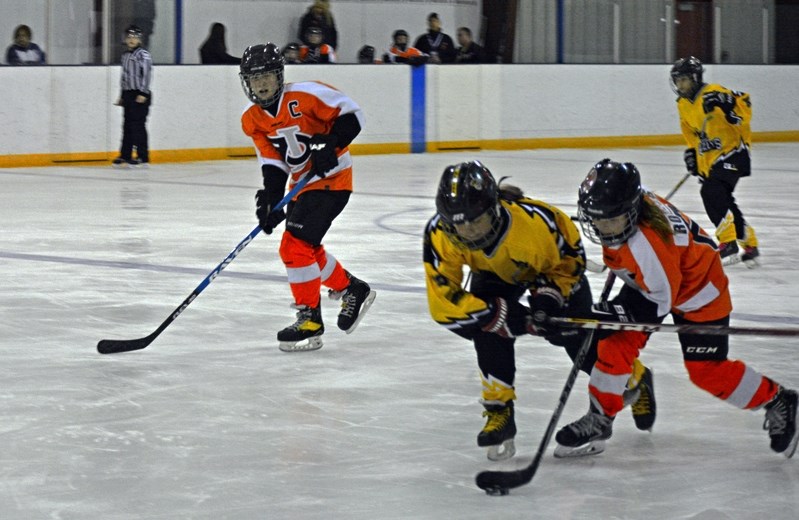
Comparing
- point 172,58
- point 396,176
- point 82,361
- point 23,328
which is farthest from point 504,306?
point 172,58

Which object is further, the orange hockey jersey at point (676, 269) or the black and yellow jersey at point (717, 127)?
the black and yellow jersey at point (717, 127)

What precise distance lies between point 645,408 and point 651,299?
1.43 ft

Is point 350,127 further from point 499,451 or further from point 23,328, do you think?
point 499,451

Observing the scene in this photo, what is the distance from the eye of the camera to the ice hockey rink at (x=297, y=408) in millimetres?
2836

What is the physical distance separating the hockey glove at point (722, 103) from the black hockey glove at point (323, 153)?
2.62m

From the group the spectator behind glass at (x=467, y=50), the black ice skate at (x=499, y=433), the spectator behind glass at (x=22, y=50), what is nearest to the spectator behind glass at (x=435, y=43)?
the spectator behind glass at (x=467, y=50)

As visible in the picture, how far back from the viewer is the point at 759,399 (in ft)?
10.4

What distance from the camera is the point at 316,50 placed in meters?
13.6

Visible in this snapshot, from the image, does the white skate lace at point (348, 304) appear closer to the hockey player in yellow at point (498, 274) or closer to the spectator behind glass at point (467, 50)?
the hockey player in yellow at point (498, 274)

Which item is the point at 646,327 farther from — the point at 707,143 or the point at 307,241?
the point at 707,143

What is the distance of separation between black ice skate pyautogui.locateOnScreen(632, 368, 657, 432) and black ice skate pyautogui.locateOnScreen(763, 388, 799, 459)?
0.30m

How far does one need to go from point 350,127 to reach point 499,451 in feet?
5.90

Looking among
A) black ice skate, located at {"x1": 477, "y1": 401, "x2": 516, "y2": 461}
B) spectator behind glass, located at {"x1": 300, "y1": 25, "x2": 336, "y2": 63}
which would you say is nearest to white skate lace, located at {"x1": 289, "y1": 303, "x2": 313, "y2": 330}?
black ice skate, located at {"x1": 477, "y1": 401, "x2": 516, "y2": 461}

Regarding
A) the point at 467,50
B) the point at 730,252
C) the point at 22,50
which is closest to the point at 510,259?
the point at 730,252
